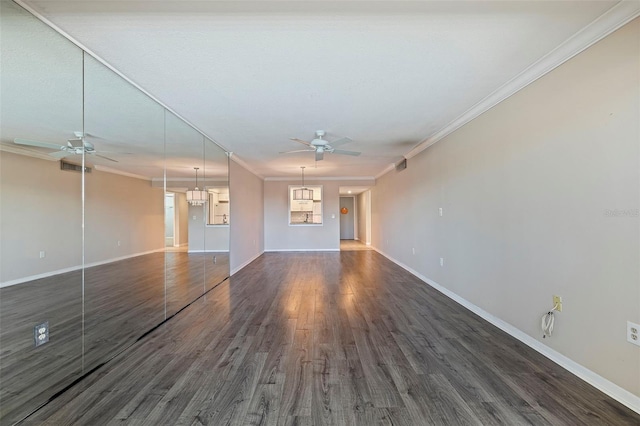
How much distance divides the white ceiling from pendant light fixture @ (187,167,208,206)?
127 centimetres

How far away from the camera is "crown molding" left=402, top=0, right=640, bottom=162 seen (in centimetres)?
167

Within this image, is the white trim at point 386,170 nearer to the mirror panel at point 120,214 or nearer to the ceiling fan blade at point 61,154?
the mirror panel at point 120,214

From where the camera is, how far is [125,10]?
5.50 ft

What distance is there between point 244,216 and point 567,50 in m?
5.90

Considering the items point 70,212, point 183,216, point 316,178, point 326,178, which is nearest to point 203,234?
point 183,216

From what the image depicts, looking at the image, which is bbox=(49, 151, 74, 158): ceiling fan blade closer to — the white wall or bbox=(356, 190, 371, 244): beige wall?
the white wall

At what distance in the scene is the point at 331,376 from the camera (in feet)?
6.61

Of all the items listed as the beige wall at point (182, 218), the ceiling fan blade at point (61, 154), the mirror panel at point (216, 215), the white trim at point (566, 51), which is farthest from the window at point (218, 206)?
the white trim at point (566, 51)

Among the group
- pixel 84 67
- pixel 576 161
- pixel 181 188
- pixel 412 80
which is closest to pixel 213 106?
pixel 84 67

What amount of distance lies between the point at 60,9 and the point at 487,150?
3.85 m

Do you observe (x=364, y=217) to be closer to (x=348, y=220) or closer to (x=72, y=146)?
(x=348, y=220)

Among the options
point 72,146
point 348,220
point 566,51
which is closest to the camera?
point 566,51

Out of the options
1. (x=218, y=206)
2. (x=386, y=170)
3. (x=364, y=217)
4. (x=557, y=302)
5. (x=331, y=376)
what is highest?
(x=386, y=170)

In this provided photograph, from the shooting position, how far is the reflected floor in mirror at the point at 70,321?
5.78 ft
